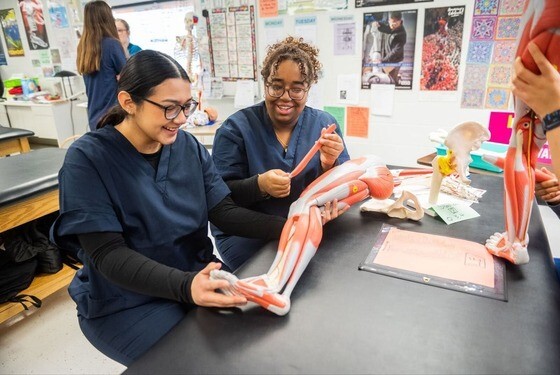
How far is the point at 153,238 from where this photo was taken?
3.53ft

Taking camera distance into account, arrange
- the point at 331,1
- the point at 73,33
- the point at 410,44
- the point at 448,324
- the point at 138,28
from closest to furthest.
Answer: the point at 448,324, the point at 410,44, the point at 331,1, the point at 138,28, the point at 73,33

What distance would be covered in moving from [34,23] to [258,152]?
15.5 feet

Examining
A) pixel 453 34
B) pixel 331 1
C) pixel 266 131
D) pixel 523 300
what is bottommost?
pixel 523 300

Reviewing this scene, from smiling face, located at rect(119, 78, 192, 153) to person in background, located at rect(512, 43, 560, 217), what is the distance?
2.72 ft

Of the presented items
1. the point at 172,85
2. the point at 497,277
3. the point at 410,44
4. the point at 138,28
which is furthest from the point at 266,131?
the point at 138,28

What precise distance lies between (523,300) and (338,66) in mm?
2198

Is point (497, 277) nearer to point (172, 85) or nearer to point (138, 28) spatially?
point (172, 85)

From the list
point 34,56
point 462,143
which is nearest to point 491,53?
point 462,143

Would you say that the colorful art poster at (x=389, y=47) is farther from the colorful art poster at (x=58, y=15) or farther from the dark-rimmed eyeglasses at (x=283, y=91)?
the colorful art poster at (x=58, y=15)

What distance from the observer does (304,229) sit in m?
0.93

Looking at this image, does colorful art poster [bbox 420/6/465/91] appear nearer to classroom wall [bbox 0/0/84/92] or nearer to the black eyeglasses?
the black eyeglasses

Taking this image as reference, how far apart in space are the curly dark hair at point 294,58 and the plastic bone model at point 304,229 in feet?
1.37

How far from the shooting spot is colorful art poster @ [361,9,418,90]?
94.4 inches

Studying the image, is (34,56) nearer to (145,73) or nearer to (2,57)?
(2,57)
